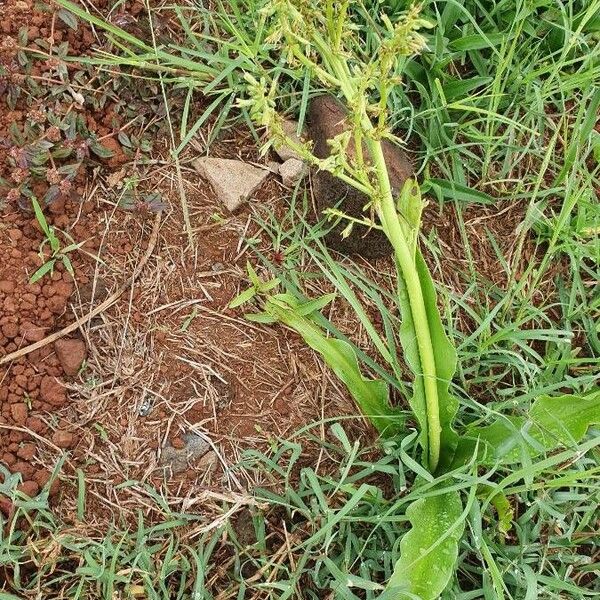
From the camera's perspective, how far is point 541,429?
1811 mm

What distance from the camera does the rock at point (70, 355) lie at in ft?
6.61

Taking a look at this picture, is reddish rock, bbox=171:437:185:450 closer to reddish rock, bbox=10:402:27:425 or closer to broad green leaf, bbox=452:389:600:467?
reddish rock, bbox=10:402:27:425

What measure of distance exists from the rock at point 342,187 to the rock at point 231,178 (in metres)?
0.18

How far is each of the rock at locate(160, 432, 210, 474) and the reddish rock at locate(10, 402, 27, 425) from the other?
38 cm

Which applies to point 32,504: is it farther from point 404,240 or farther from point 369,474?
point 404,240

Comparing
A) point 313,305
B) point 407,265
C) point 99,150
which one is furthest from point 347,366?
point 99,150

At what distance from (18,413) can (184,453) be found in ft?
1.47

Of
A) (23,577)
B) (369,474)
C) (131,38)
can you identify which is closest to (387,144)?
(131,38)

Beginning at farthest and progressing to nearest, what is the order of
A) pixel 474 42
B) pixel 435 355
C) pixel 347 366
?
pixel 474 42 < pixel 347 366 < pixel 435 355

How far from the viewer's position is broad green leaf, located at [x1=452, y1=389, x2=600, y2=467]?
1.77 metres

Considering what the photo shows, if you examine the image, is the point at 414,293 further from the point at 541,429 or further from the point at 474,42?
the point at 474,42

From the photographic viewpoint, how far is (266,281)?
6.95ft

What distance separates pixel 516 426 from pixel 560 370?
34cm

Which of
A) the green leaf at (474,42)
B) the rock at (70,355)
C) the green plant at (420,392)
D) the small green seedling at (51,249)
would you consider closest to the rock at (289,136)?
the green plant at (420,392)
